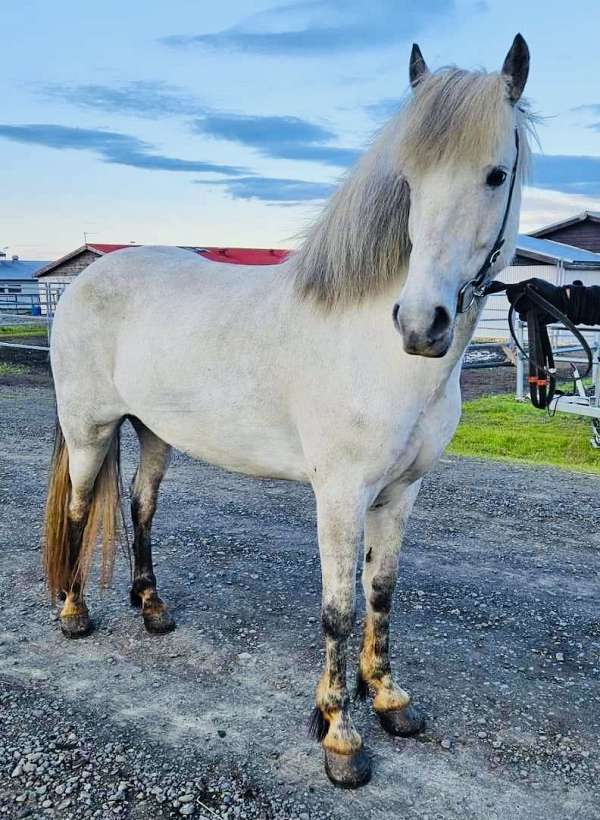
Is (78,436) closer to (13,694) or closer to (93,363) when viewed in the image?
(93,363)

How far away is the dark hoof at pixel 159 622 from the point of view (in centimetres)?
357

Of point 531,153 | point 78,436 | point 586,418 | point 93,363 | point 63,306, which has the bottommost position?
point 586,418

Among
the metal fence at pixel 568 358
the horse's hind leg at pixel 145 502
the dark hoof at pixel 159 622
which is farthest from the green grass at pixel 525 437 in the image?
the dark hoof at pixel 159 622

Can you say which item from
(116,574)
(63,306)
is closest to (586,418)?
(116,574)

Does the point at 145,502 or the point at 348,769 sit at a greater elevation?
the point at 145,502

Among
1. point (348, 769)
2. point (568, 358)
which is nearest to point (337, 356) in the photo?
point (348, 769)

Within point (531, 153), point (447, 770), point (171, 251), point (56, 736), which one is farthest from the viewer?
point (171, 251)

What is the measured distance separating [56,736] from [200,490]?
134 inches

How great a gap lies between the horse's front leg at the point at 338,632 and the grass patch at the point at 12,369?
13008mm

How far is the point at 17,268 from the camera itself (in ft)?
196

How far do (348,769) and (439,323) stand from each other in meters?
1.71

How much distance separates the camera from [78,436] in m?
3.54

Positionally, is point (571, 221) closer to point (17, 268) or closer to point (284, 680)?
point (284, 680)

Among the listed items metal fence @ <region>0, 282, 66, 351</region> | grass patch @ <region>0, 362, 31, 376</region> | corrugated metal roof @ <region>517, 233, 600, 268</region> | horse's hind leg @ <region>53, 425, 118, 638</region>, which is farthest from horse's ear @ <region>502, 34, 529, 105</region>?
corrugated metal roof @ <region>517, 233, 600, 268</region>
